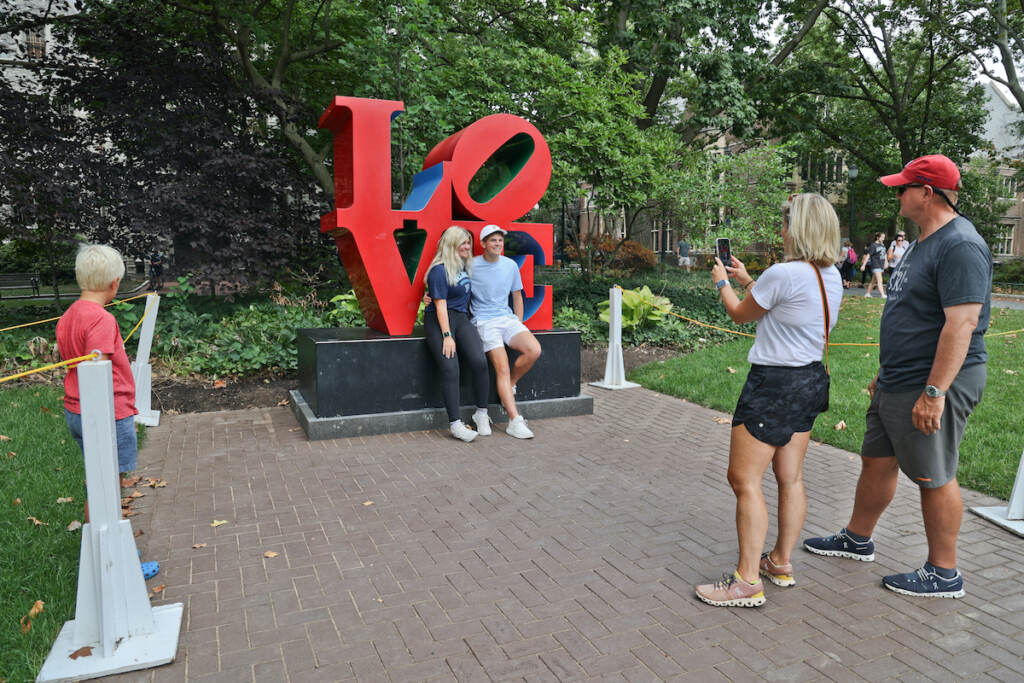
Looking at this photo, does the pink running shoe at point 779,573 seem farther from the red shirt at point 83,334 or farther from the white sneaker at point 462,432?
the red shirt at point 83,334

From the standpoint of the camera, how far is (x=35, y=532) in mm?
3955

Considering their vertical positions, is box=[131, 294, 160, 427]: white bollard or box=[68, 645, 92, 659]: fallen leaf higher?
box=[131, 294, 160, 427]: white bollard

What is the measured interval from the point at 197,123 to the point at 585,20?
7.32 metres

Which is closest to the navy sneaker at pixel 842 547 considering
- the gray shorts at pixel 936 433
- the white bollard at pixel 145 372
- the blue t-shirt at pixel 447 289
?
the gray shorts at pixel 936 433

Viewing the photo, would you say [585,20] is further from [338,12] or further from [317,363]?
[317,363]

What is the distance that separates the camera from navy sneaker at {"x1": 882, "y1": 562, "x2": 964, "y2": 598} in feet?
10.7

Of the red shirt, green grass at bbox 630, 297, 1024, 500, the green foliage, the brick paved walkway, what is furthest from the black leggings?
the red shirt

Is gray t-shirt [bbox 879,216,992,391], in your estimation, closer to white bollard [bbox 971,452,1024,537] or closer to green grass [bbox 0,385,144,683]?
white bollard [bbox 971,452,1024,537]

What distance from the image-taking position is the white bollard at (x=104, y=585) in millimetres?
2691

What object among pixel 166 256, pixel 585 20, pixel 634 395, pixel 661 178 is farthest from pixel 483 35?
pixel 634 395

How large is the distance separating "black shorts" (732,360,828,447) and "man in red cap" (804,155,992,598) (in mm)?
402

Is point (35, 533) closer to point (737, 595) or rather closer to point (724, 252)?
point (737, 595)

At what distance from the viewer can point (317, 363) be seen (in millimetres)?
6023

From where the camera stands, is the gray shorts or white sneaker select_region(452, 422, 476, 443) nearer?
the gray shorts
